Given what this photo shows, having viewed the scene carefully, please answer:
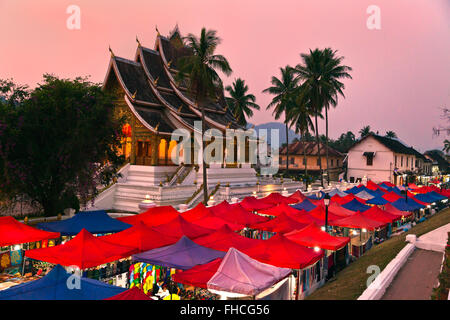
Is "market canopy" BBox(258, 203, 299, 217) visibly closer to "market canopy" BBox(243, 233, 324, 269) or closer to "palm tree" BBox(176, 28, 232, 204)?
"palm tree" BBox(176, 28, 232, 204)

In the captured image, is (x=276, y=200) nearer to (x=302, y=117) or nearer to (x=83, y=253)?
(x=83, y=253)

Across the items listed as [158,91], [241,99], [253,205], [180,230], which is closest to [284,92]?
[241,99]

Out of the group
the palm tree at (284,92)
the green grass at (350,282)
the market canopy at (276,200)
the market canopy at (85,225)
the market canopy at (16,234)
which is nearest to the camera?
the green grass at (350,282)

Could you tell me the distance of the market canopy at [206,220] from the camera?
1798cm

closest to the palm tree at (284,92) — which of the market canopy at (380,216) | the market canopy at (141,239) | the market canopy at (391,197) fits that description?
the market canopy at (391,197)

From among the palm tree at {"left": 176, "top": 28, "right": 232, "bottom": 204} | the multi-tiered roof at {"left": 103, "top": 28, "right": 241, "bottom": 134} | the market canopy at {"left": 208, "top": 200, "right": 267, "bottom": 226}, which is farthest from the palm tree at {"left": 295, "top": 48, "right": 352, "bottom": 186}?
the market canopy at {"left": 208, "top": 200, "right": 267, "bottom": 226}

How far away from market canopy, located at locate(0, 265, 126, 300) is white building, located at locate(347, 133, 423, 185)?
58.0 meters

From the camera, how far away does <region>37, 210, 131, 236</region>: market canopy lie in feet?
51.0

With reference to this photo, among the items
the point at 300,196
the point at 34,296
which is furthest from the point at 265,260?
the point at 300,196

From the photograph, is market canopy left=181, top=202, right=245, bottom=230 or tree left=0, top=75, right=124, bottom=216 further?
market canopy left=181, top=202, right=245, bottom=230

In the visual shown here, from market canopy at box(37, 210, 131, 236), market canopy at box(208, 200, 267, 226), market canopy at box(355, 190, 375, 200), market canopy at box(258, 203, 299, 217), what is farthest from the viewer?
market canopy at box(355, 190, 375, 200)

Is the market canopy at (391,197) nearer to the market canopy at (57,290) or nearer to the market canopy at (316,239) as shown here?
the market canopy at (316,239)

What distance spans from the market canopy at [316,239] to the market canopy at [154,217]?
21.8 feet
